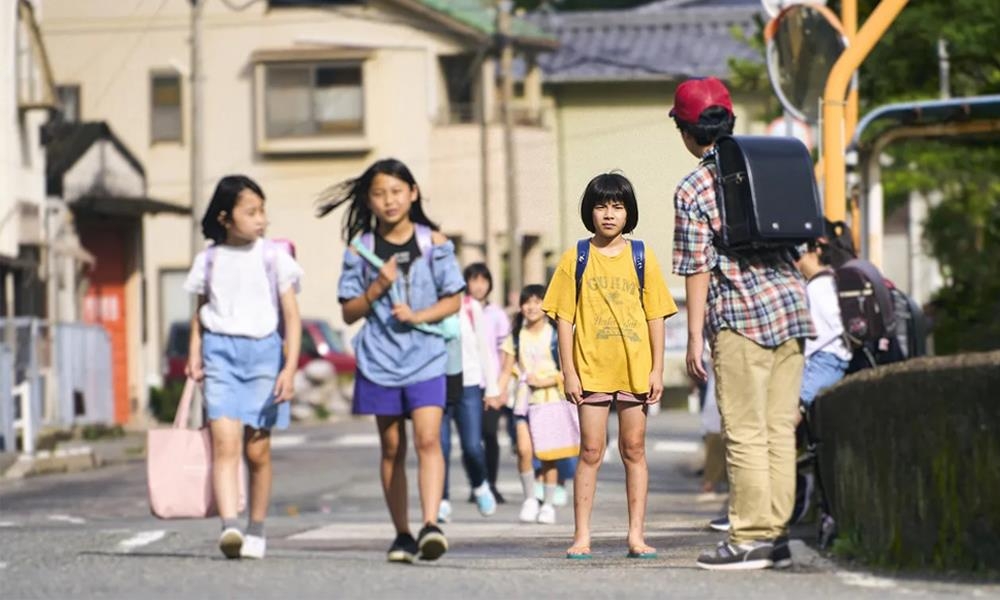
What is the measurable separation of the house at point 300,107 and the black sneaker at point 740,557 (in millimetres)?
33210

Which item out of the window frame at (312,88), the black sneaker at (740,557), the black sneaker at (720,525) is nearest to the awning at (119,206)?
the window frame at (312,88)

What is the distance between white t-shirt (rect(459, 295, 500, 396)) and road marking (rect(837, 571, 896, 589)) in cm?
607

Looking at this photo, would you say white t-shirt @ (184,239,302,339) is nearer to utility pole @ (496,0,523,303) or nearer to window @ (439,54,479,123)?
utility pole @ (496,0,523,303)

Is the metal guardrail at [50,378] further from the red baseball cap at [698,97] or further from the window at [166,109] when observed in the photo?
the window at [166,109]

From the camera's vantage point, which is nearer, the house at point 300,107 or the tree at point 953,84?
the tree at point 953,84

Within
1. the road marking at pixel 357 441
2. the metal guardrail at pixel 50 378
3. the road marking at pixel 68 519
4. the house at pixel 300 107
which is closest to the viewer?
the road marking at pixel 68 519

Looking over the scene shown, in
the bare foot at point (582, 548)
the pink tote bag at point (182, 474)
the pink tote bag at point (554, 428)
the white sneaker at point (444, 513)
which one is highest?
the pink tote bag at point (554, 428)

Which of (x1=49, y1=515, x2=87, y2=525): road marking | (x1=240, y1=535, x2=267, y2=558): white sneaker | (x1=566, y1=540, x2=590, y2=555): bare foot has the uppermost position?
(x1=566, y1=540, x2=590, y2=555): bare foot

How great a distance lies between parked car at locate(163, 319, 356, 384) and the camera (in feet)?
119

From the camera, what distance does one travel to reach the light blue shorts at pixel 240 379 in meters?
9.60

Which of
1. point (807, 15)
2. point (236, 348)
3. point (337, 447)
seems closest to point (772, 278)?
point (236, 348)

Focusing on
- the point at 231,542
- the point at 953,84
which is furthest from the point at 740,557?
the point at 953,84

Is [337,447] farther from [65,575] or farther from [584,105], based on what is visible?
[584,105]

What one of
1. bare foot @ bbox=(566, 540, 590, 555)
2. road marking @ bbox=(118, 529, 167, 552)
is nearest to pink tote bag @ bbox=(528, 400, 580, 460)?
bare foot @ bbox=(566, 540, 590, 555)
